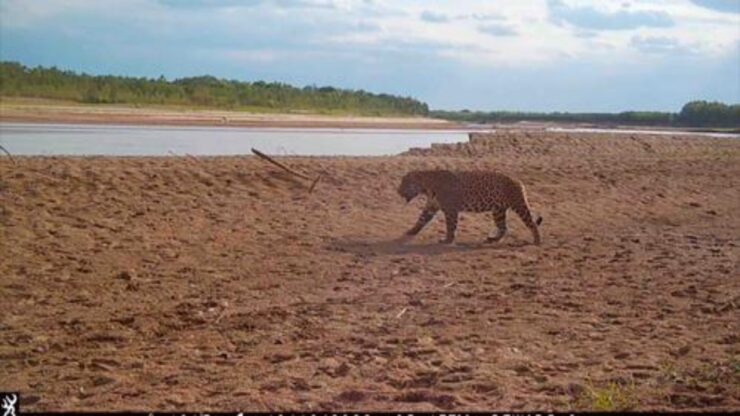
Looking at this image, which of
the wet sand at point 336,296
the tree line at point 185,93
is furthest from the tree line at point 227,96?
the wet sand at point 336,296

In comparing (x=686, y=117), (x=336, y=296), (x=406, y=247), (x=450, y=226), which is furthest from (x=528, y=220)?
(x=686, y=117)

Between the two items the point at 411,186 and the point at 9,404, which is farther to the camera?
the point at 411,186

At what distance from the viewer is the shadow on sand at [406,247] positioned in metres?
12.6

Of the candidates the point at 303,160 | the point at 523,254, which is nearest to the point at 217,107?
the point at 303,160

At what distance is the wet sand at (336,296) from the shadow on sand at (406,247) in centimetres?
5

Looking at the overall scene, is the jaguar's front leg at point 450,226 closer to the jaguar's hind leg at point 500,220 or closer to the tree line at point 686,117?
the jaguar's hind leg at point 500,220

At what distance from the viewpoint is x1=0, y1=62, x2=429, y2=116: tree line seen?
6525cm

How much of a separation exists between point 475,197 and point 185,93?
6134 centimetres

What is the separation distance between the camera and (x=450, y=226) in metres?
13.6

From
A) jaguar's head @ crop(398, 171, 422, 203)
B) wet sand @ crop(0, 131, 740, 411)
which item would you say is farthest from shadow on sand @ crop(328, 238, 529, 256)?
jaguar's head @ crop(398, 171, 422, 203)

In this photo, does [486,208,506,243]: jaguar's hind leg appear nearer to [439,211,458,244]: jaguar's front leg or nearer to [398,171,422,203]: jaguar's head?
[439,211,458,244]: jaguar's front leg

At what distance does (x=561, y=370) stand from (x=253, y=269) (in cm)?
516

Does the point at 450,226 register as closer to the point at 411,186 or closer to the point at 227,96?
the point at 411,186

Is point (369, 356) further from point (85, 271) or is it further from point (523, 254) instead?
point (523, 254)
